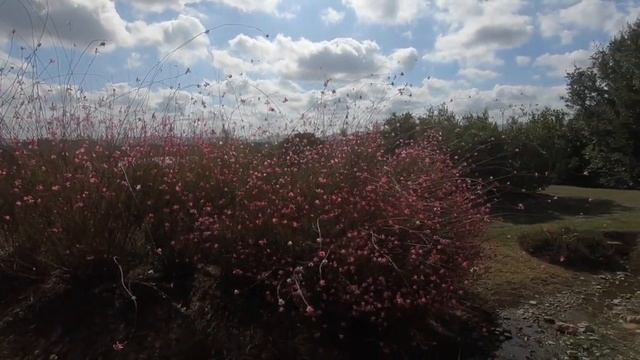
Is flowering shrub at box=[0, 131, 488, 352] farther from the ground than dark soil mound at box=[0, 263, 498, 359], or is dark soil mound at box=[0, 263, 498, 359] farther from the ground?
flowering shrub at box=[0, 131, 488, 352]

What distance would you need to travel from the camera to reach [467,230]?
16.3 ft

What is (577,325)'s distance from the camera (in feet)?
17.9

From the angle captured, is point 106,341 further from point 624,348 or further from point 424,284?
point 624,348

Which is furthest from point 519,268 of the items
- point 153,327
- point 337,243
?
point 153,327

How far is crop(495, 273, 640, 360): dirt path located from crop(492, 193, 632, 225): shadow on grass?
5.24 metres

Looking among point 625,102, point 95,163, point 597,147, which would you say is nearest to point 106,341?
point 95,163

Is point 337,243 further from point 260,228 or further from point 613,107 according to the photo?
point 613,107

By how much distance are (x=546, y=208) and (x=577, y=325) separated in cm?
966

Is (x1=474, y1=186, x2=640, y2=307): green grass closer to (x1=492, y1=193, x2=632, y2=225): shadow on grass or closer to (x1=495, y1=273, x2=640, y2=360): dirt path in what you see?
(x1=492, y1=193, x2=632, y2=225): shadow on grass

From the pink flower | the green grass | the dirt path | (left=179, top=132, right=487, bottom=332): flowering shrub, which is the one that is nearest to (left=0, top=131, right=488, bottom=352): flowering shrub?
(left=179, top=132, right=487, bottom=332): flowering shrub

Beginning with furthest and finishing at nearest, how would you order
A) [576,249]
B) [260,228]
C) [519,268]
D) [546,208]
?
[546,208], [576,249], [519,268], [260,228]

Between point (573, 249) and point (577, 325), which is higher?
point (573, 249)

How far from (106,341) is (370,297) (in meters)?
1.80

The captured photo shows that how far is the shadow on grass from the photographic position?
12.5 metres
